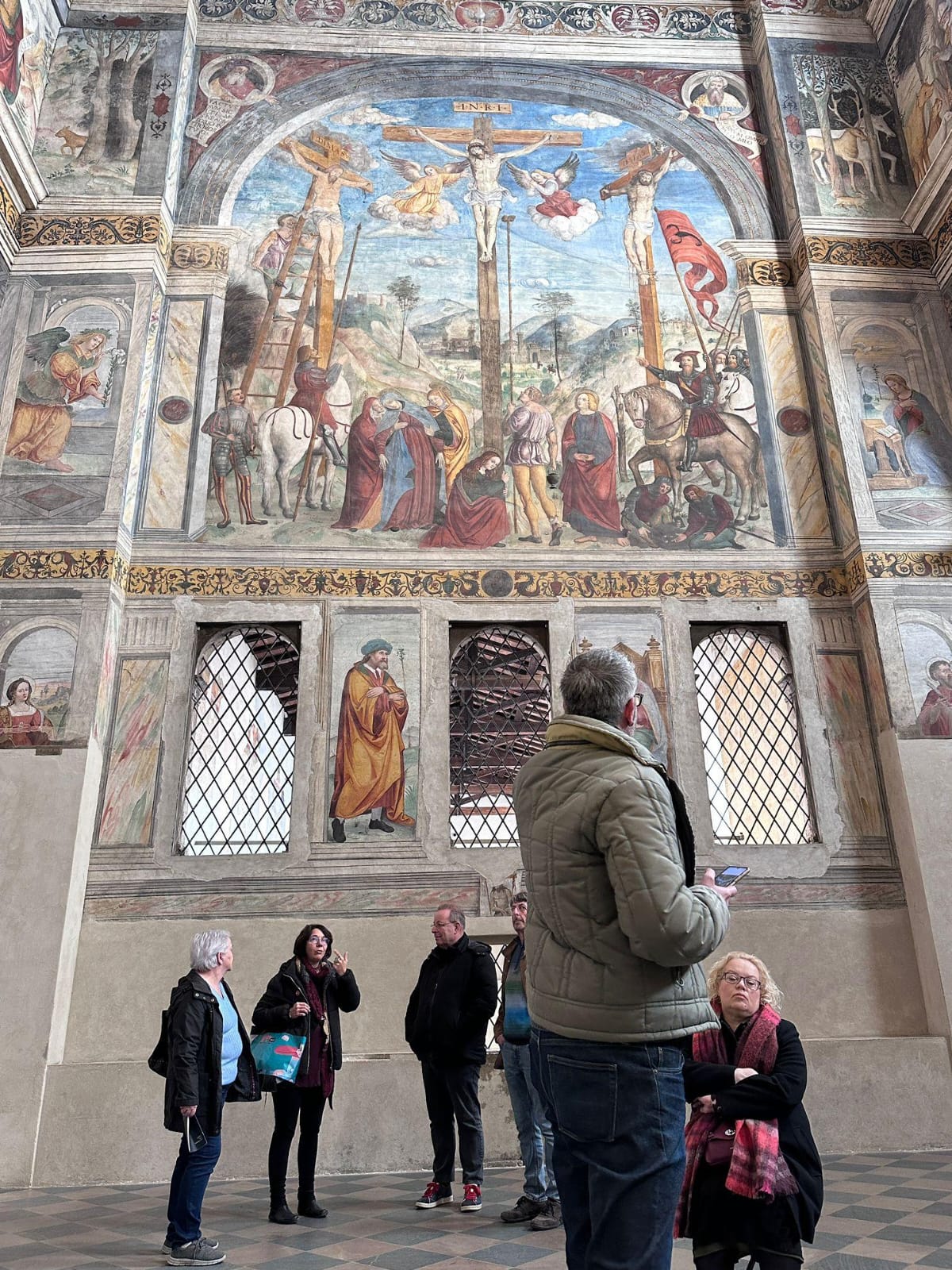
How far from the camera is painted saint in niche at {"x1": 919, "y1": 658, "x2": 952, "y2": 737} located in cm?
896

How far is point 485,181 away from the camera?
11.9m

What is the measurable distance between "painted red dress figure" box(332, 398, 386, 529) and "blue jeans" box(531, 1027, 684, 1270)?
26.8 feet

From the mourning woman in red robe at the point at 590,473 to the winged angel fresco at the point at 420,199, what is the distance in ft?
9.39

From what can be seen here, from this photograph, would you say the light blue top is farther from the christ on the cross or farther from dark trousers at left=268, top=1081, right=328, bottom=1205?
the christ on the cross

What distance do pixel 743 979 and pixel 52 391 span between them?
9214 millimetres

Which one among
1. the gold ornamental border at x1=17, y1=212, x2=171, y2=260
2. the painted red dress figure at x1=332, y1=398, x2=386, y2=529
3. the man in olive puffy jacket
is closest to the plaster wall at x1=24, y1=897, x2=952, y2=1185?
the painted red dress figure at x1=332, y1=398, x2=386, y2=529

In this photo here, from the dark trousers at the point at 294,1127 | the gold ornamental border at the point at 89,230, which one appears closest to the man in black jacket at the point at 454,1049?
the dark trousers at the point at 294,1127

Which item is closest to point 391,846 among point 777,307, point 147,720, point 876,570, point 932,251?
point 147,720

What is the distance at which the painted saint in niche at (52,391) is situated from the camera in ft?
31.6

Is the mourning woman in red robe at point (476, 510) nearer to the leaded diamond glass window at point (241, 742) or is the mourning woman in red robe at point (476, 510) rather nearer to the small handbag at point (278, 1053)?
the leaded diamond glass window at point (241, 742)

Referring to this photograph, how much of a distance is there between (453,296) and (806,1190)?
9.97 m

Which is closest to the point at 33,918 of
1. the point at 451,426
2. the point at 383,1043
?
the point at 383,1043

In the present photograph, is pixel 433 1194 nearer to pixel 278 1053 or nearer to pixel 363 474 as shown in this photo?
pixel 278 1053

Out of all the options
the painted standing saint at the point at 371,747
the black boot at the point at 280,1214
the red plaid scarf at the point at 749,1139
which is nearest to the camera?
the red plaid scarf at the point at 749,1139
